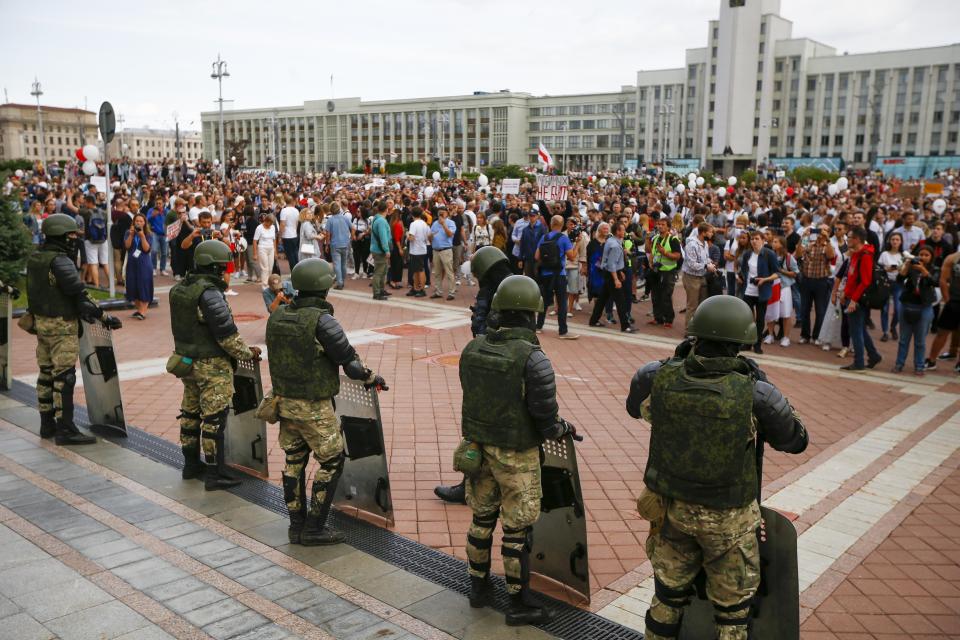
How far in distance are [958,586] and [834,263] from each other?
8.16 metres

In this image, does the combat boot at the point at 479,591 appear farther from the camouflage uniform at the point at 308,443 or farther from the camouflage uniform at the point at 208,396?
the camouflage uniform at the point at 208,396

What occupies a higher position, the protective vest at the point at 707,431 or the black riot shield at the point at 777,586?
the protective vest at the point at 707,431

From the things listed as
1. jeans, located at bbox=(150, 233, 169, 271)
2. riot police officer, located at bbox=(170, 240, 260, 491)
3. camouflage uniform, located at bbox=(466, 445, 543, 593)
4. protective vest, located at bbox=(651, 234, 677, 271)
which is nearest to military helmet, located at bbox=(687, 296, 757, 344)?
camouflage uniform, located at bbox=(466, 445, 543, 593)

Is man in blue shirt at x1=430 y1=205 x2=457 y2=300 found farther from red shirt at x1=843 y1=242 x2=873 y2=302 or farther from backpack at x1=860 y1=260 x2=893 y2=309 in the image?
backpack at x1=860 y1=260 x2=893 y2=309

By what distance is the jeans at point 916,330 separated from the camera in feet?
32.5

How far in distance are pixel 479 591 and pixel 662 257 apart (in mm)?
9718

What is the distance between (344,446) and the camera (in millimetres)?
5387

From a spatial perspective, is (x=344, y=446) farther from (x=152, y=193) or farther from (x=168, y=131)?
(x=168, y=131)

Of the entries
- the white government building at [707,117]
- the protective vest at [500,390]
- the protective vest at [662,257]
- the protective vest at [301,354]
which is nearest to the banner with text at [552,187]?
the protective vest at [662,257]

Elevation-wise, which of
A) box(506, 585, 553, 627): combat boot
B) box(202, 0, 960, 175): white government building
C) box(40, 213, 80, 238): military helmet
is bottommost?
box(506, 585, 553, 627): combat boot

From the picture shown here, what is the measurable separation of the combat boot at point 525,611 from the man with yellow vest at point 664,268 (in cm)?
959

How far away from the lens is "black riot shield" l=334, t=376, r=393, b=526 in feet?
17.1

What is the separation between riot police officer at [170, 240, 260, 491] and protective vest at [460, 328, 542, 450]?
233 cm

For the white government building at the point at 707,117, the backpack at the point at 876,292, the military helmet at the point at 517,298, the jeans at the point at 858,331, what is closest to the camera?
the military helmet at the point at 517,298
